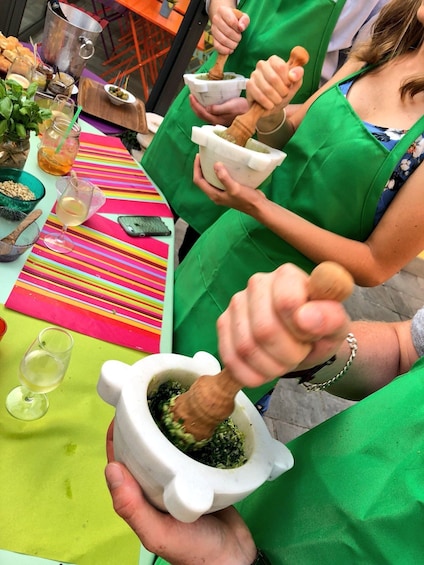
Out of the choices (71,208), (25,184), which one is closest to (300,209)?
(71,208)

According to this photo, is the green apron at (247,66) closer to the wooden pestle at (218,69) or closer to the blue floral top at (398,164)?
the wooden pestle at (218,69)

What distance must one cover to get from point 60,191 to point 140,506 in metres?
1.13

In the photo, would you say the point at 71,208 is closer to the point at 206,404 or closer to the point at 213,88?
the point at 213,88

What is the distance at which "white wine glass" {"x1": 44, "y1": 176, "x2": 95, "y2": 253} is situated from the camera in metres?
1.38

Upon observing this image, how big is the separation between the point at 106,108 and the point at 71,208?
94 centimetres

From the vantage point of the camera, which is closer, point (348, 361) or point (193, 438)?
point (193, 438)

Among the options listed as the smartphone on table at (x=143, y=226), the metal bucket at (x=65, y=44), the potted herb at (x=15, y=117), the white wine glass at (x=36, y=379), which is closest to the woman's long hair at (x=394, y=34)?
the smartphone on table at (x=143, y=226)

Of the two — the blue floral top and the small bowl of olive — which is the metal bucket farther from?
the blue floral top

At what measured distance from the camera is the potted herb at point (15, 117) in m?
1.19

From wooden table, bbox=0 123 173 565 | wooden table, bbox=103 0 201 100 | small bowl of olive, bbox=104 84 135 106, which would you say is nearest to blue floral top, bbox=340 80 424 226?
wooden table, bbox=0 123 173 565

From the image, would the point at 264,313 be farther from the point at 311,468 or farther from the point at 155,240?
the point at 155,240

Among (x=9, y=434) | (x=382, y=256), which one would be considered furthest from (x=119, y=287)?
(x=382, y=256)

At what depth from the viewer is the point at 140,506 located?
65cm

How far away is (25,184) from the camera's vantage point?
53.2 inches
